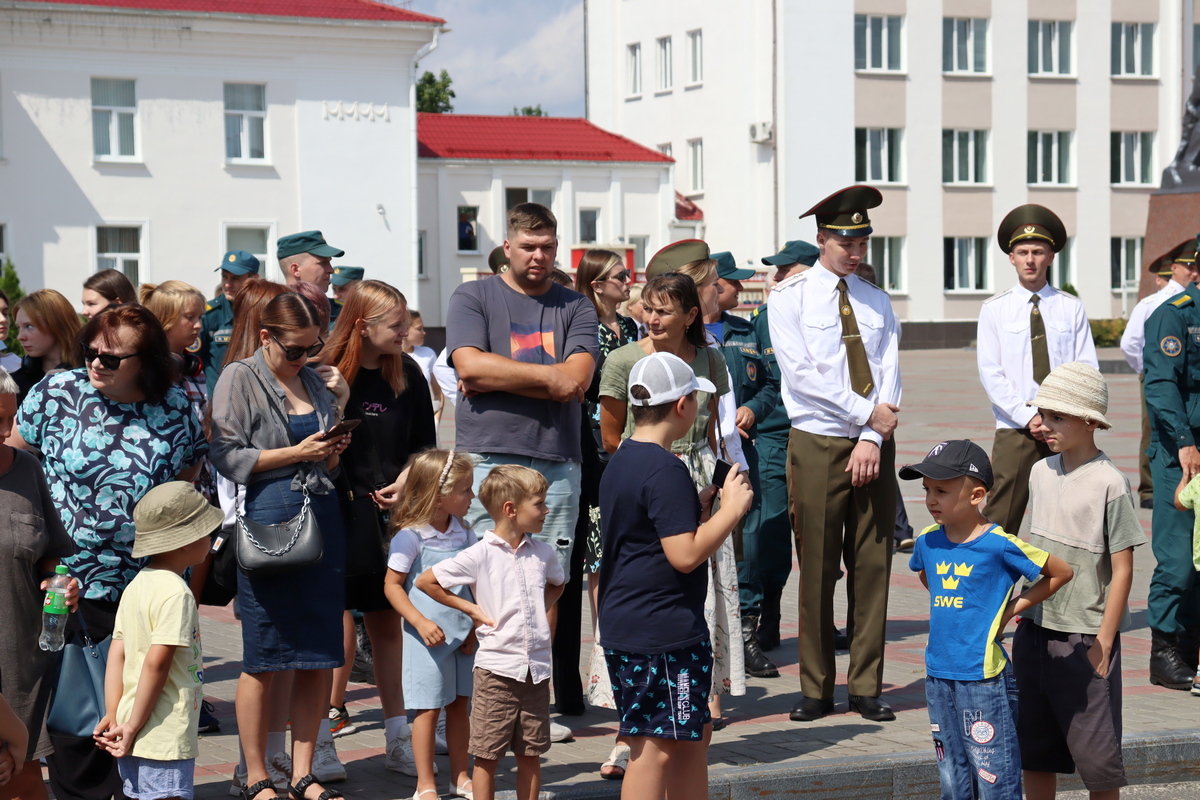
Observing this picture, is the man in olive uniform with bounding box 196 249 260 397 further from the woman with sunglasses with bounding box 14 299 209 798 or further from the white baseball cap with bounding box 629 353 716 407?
the white baseball cap with bounding box 629 353 716 407

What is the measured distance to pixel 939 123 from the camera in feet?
155

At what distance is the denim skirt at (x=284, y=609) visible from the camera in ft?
17.2

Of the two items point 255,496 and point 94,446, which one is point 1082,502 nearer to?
point 255,496

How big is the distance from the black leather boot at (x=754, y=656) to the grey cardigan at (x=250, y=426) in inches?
119

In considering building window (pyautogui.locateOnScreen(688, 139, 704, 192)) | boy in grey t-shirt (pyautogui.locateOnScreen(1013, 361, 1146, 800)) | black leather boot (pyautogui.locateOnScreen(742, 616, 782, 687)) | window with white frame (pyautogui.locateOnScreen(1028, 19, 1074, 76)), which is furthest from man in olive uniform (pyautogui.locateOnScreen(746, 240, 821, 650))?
window with white frame (pyautogui.locateOnScreen(1028, 19, 1074, 76))

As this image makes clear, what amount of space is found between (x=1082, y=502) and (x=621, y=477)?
181 cm

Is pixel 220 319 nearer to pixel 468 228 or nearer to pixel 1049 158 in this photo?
pixel 468 228

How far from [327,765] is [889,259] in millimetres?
43299

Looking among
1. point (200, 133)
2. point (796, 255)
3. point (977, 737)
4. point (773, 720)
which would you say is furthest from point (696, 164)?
point (977, 737)

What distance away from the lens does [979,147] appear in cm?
4791

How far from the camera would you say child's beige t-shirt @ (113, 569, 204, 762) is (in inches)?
180

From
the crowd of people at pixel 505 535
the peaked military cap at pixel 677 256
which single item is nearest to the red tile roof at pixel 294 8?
the crowd of people at pixel 505 535

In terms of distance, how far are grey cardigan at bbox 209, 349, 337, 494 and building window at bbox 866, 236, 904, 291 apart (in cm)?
4281

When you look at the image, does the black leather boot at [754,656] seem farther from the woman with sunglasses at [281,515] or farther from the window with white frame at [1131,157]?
the window with white frame at [1131,157]
